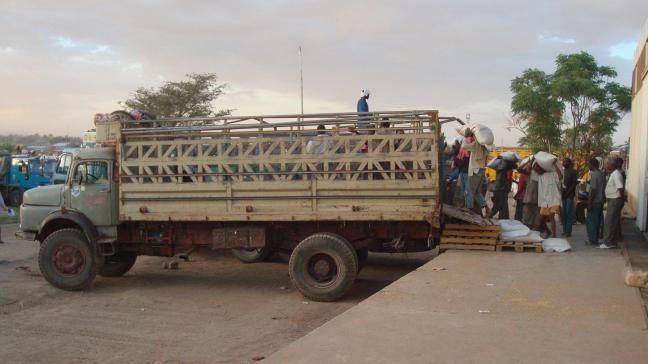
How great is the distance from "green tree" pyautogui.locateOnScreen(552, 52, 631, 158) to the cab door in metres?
14.5

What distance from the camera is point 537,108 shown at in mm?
19547

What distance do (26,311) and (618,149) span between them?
72.5 feet

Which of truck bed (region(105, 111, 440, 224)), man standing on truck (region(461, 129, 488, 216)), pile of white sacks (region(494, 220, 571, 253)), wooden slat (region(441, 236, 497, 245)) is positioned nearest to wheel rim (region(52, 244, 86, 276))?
truck bed (region(105, 111, 440, 224))

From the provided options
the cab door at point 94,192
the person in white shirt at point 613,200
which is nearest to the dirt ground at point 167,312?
the cab door at point 94,192

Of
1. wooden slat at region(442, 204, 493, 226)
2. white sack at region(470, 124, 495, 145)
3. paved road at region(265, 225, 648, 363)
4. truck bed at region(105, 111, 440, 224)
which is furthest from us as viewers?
white sack at region(470, 124, 495, 145)

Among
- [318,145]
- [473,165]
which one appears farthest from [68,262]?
[473,165]

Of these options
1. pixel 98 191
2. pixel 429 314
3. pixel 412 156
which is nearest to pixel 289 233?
pixel 412 156

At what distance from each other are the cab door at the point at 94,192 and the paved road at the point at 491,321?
499cm

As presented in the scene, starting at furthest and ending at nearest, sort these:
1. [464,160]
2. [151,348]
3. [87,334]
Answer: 1. [464,160]
2. [87,334]
3. [151,348]

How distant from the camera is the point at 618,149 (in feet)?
77.3

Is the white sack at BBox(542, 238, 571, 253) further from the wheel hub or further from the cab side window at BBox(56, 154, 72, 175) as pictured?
the cab side window at BBox(56, 154, 72, 175)

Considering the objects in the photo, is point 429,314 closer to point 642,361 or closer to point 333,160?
point 642,361

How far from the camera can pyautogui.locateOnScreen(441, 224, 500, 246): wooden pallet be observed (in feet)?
30.6

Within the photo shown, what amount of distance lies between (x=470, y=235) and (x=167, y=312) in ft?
15.4
